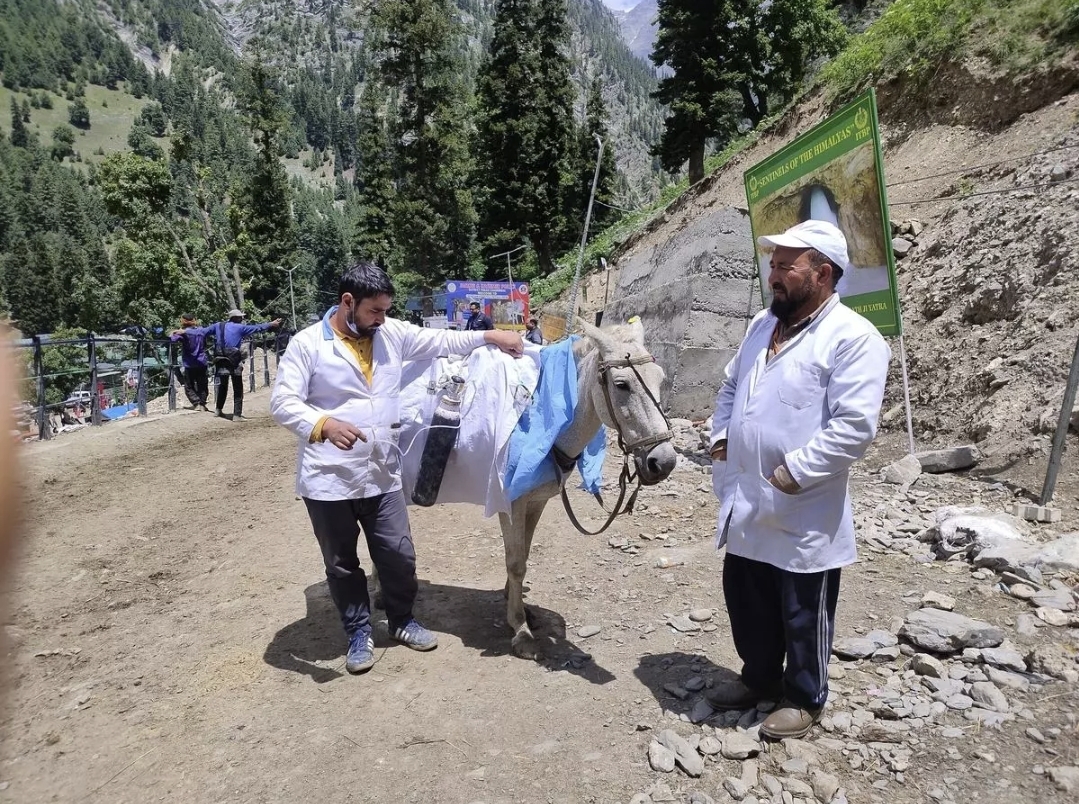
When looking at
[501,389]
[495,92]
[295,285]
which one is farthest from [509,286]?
[295,285]

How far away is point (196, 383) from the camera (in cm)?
1196

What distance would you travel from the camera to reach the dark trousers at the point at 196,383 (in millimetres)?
11734

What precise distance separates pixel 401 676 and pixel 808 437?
8.65 feet

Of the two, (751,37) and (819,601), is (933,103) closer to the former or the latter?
(819,601)

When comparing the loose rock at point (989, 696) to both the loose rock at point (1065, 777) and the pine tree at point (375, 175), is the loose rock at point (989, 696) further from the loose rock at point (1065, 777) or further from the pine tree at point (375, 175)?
the pine tree at point (375, 175)

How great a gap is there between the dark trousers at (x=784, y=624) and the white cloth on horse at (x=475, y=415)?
4.67 feet

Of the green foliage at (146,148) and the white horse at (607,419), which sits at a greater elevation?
the green foliage at (146,148)

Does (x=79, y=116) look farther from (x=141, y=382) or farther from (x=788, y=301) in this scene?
(x=788, y=301)

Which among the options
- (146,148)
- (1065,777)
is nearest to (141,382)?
(1065,777)

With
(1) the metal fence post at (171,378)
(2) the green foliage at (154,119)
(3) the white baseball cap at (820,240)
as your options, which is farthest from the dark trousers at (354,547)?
(2) the green foliage at (154,119)

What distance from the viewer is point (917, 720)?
2.67 metres

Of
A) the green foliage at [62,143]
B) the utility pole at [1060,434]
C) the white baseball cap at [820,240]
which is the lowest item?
the utility pole at [1060,434]

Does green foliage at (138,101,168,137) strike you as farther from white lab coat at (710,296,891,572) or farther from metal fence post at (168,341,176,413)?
white lab coat at (710,296,891,572)

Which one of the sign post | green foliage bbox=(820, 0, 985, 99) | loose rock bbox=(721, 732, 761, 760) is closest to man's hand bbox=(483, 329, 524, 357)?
loose rock bbox=(721, 732, 761, 760)
